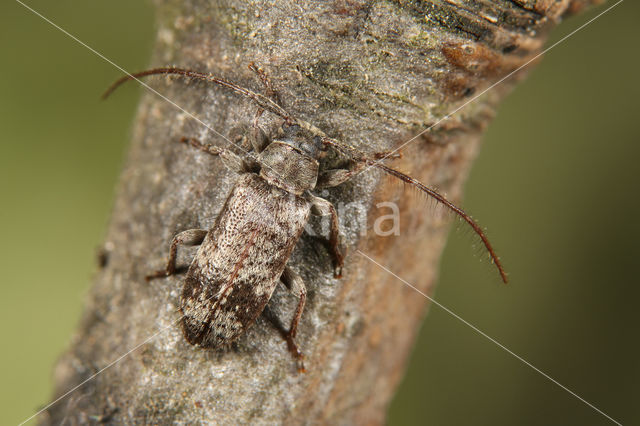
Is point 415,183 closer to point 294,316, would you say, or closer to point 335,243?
point 335,243

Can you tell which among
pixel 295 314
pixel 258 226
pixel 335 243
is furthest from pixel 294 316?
pixel 258 226

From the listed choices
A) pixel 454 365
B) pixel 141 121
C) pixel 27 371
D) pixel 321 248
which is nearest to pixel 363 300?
pixel 321 248

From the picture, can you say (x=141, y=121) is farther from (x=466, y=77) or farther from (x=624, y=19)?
(x=624, y=19)

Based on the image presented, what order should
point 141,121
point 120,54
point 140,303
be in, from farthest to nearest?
point 120,54, point 141,121, point 140,303

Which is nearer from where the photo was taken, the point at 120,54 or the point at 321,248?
the point at 321,248

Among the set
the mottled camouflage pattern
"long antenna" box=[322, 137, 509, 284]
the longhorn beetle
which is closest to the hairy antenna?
the longhorn beetle

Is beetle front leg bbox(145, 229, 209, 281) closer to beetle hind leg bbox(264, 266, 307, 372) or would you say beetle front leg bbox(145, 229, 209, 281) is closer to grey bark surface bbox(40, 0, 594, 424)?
grey bark surface bbox(40, 0, 594, 424)

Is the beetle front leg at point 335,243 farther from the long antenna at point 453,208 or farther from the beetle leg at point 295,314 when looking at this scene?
the long antenna at point 453,208
